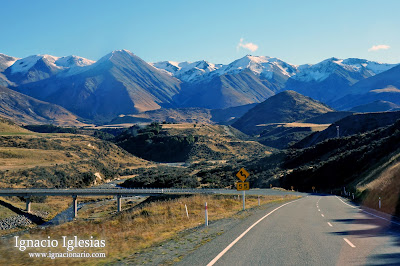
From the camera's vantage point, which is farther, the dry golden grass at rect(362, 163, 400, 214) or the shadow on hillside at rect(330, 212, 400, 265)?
the dry golden grass at rect(362, 163, 400, 214)

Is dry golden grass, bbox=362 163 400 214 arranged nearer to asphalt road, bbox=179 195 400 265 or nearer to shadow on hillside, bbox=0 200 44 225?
asphalt road, bbox=179 195 400 265

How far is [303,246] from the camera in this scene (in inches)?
505

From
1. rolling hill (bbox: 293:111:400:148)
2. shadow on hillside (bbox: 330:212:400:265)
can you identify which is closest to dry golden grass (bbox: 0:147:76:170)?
shadow on hillside (bbox: 330:212:400:265)

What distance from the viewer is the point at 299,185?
81.2 meters

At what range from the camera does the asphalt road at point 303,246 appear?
35.2 ft

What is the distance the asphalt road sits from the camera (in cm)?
1073

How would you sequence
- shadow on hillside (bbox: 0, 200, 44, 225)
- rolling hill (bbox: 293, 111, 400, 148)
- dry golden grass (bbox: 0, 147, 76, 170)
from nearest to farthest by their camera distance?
shadow on hillside (bbox: 0, 200, 44, 225) < dry golden grass (bbox: 0, 147, 76, 170) < rolling hill (bbox: 293, 111, 400, 148)

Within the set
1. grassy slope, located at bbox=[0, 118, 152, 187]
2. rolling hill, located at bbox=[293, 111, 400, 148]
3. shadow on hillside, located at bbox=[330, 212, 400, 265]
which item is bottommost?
shadow on hillside, located at bbox=[330, 212, 400, 265]

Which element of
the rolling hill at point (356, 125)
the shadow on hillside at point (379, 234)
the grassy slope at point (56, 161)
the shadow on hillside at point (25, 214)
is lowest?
the shadow on hillside at point (25, 214)

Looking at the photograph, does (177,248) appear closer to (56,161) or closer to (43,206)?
(43,206)

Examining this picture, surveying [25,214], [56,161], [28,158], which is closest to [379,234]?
[25,214]

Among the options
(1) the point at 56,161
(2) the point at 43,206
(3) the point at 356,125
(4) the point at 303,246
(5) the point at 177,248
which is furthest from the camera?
(3) the point at 356,125

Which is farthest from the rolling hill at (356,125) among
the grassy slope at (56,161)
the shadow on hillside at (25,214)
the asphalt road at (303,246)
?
the asphalt road at (303,246)

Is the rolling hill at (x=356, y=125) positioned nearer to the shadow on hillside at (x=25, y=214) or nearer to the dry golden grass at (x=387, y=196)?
the dry golden grass at (x=387, y=196)
